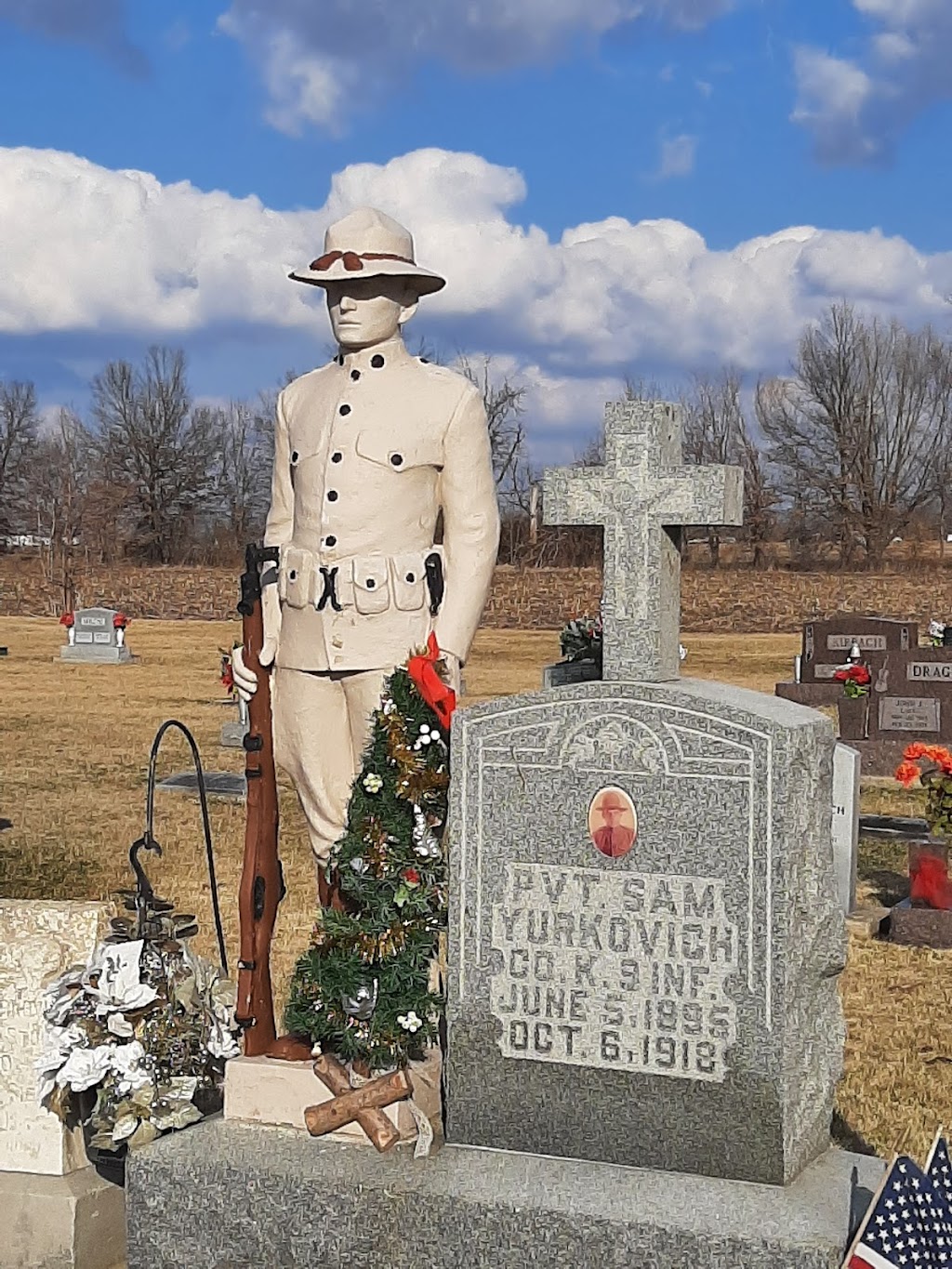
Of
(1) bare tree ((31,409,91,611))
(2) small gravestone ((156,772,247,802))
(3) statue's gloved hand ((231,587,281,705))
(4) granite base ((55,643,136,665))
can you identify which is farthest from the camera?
(1) bare tree ((31,409,91,611))

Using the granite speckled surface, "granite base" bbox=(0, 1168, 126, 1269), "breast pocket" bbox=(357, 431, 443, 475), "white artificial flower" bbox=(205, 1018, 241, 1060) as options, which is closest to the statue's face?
"breast pocket" bbox=(357, 431, 443, 475)

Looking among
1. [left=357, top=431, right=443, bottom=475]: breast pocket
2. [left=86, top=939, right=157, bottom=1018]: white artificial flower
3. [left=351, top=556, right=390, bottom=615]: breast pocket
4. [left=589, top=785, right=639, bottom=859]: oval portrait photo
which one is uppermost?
[left=357, top=431, right=443, bottom=475]: breast pocket

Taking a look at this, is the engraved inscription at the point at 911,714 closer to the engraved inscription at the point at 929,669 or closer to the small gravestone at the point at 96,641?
the engraved inscription at the point at 929,669

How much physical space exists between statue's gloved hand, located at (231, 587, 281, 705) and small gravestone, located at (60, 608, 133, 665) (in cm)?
2220

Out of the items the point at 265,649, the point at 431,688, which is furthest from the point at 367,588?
the point at 431,688

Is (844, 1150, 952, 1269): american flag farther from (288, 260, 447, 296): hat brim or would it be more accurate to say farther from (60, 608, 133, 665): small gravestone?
(60, 608, 133, 665): small gravestone

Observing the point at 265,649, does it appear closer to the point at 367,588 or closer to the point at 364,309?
the point at 367,588

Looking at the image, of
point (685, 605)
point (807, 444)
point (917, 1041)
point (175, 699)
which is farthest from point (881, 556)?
point (917, 1041)

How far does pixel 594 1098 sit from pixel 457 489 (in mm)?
1845

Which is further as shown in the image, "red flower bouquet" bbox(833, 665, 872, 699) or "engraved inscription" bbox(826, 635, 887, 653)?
"engraved inscription" bbox(826, 635, 887, 653)

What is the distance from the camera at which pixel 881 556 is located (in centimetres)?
4694

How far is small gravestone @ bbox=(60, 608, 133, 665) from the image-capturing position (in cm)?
2720

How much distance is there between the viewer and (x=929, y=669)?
15484mm

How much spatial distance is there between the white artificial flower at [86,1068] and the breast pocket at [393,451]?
6.03ft
